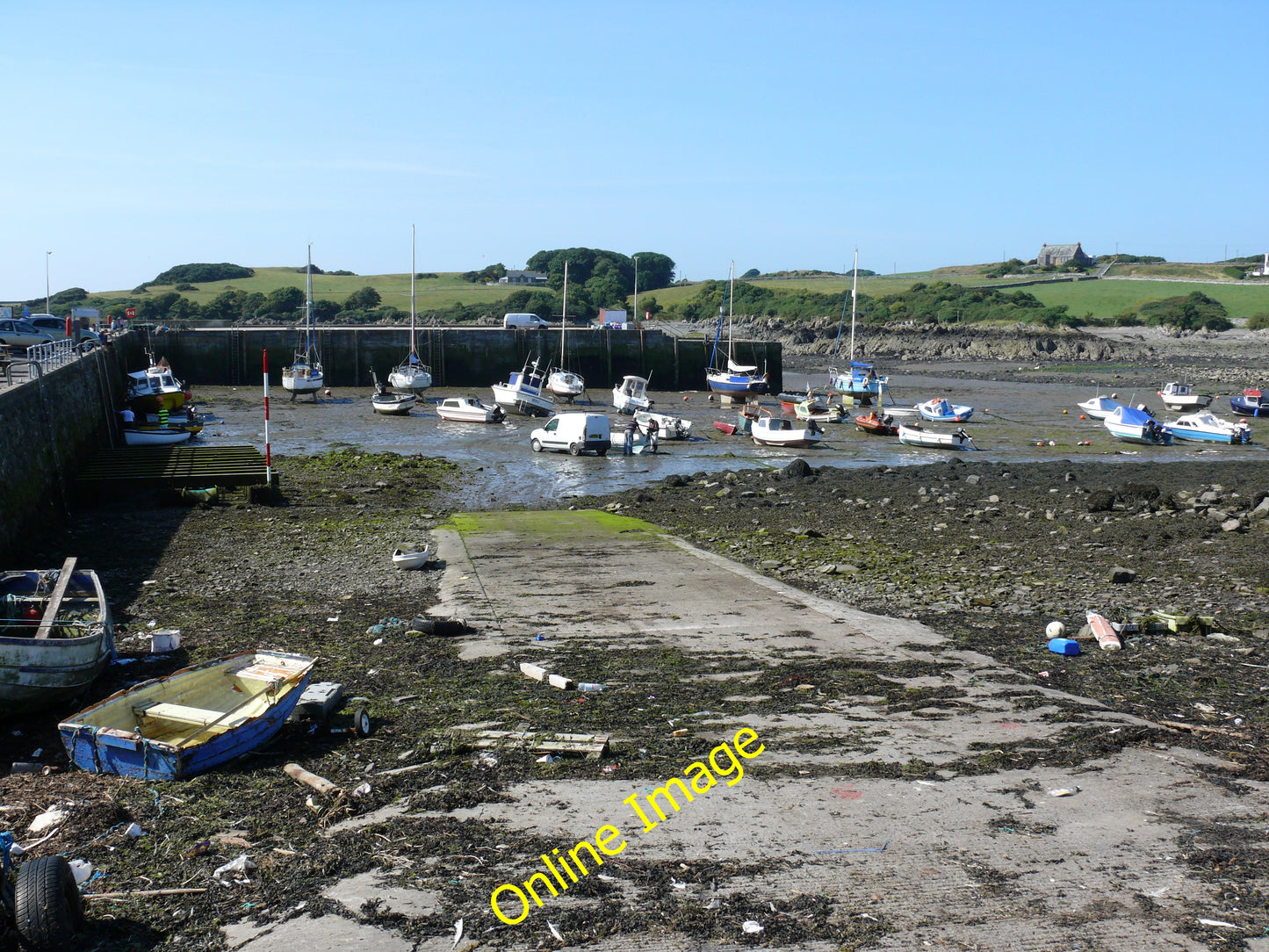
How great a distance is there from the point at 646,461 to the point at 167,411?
18.4 meters

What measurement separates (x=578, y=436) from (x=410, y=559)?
67.1ft

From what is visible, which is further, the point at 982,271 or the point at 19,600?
the point at 982,271

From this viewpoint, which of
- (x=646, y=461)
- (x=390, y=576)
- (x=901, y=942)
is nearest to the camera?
(x=901, y=942)

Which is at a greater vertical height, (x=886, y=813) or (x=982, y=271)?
(x=982, y=271)

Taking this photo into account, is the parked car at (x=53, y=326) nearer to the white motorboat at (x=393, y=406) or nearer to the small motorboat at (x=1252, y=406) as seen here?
the white motorboat at (x=393, y=406)

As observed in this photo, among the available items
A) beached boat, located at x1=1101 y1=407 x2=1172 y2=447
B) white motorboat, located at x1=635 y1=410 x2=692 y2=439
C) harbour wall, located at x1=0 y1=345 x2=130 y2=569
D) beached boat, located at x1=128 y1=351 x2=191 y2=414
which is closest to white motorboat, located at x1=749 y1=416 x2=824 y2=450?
white motorboat, located at x1=635 y1=410 x2=692 y2=439

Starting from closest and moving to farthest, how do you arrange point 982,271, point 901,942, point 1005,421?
point 901,942, point 1005,421, point 982,271

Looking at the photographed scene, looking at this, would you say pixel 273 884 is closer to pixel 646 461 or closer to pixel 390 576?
pixel 390 576

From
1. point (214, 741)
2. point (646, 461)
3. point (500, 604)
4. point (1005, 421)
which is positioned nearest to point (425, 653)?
point (500, 604)

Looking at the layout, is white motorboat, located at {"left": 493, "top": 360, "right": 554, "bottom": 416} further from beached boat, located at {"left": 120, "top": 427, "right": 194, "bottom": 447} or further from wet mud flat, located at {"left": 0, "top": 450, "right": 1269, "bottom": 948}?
wet mud flat, located at {"left": 0, "top": 450, "right": 1269, "bottom": 948}

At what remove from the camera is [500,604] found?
14.3 meters

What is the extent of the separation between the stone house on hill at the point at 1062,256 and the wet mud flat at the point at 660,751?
178 m

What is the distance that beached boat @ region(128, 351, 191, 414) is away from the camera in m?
38.9

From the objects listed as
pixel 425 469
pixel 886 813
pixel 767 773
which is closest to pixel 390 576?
pixel 767 773
